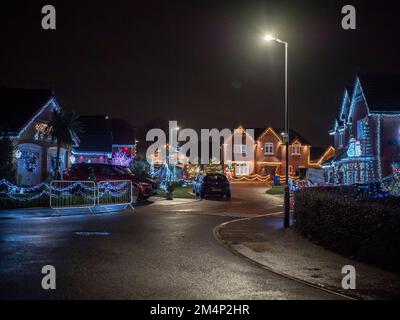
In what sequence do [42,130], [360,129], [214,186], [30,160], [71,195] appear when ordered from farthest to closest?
[360,129] → [42,130] → [30,160] → [214,186] → [71,195]

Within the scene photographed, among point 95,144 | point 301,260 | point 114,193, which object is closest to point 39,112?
point 114,193

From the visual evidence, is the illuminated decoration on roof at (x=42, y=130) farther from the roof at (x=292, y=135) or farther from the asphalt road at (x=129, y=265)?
the roof at (x=292, y=135)

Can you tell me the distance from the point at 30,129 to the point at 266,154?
51.5 metres

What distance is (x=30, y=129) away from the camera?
1196 inches

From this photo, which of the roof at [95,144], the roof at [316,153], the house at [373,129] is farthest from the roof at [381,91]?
the roof at [316,153]

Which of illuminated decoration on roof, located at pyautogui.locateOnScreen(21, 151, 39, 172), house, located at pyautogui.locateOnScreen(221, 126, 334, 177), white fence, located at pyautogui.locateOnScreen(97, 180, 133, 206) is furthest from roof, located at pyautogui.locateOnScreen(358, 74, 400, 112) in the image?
house, located at pyautogui.locateOnScreen(221, 126, 334, 177)

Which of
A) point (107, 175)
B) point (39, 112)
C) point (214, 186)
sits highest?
point (39, 112)

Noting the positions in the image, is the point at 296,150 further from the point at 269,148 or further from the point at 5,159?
the point at 5,159

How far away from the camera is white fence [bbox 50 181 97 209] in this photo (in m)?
19.9

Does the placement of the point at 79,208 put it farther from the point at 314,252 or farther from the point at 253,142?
the point at 253,142

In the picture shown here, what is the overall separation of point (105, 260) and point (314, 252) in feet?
15.6

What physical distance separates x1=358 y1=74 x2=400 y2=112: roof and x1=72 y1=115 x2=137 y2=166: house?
24073 millimetres

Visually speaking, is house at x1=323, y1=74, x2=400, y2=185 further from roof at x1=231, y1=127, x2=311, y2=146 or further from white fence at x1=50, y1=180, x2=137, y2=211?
roof at x1=231, y1=127, x2=311, y2=146
